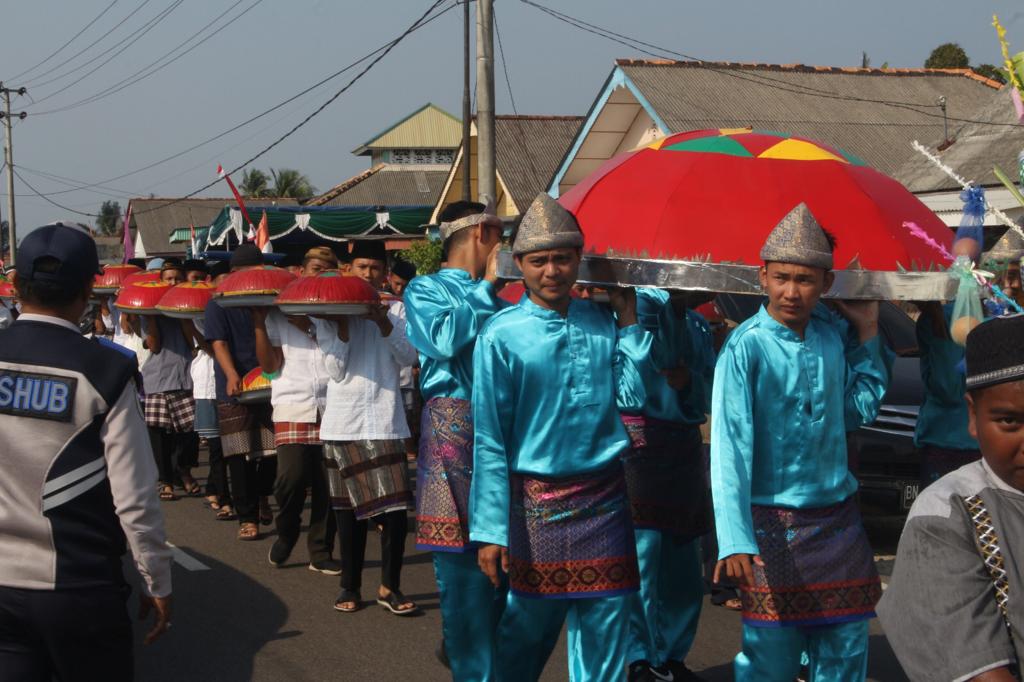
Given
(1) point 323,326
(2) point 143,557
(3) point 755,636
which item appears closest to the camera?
(2) point 143,557

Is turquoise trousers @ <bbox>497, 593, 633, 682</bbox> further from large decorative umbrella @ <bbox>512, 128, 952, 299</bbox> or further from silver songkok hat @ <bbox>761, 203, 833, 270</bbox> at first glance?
silver songkok hat @ <bbox>761, 203, 833, 270</bbox>

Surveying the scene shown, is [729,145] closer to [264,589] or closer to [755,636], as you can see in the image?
[755,636]

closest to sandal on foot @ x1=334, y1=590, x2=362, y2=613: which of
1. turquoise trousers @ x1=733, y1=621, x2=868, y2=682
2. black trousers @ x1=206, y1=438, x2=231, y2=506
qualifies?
turquoise trousers @ x1=733, y1=621, x2=868, y2=682

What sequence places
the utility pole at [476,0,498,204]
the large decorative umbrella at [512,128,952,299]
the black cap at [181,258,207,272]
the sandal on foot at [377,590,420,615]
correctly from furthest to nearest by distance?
1. the utility pole at [476,0,498,204]
2. the black cap at [181,258,207,272]
3. the sandal on foot at [377,590,420,615]
4. the large decorative umbrella at [512,128,952,299]

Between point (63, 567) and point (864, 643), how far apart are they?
2.62m

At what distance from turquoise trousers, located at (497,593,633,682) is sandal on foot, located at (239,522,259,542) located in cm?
482

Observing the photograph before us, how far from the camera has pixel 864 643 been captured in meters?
4.40

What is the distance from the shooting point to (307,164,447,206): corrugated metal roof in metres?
Result: 52.1

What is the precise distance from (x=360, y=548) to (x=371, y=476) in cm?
51

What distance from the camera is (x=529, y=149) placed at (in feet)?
101

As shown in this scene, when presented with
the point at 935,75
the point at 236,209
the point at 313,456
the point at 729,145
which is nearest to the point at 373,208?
the point at 236,209

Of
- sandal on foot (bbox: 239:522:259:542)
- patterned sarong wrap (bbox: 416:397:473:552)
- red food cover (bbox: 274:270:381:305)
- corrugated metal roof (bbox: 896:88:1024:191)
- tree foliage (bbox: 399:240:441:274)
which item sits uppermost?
corrugated metal roof (bbox: 896:88:1024:191)

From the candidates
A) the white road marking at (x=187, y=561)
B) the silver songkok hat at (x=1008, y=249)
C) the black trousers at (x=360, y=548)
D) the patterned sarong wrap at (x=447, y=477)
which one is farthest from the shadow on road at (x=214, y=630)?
the silver songkok hat at (x=1008, y=249)

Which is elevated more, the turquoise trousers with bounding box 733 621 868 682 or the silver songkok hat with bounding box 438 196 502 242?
the silver songkok hat with bounding box 438 196 502 242
